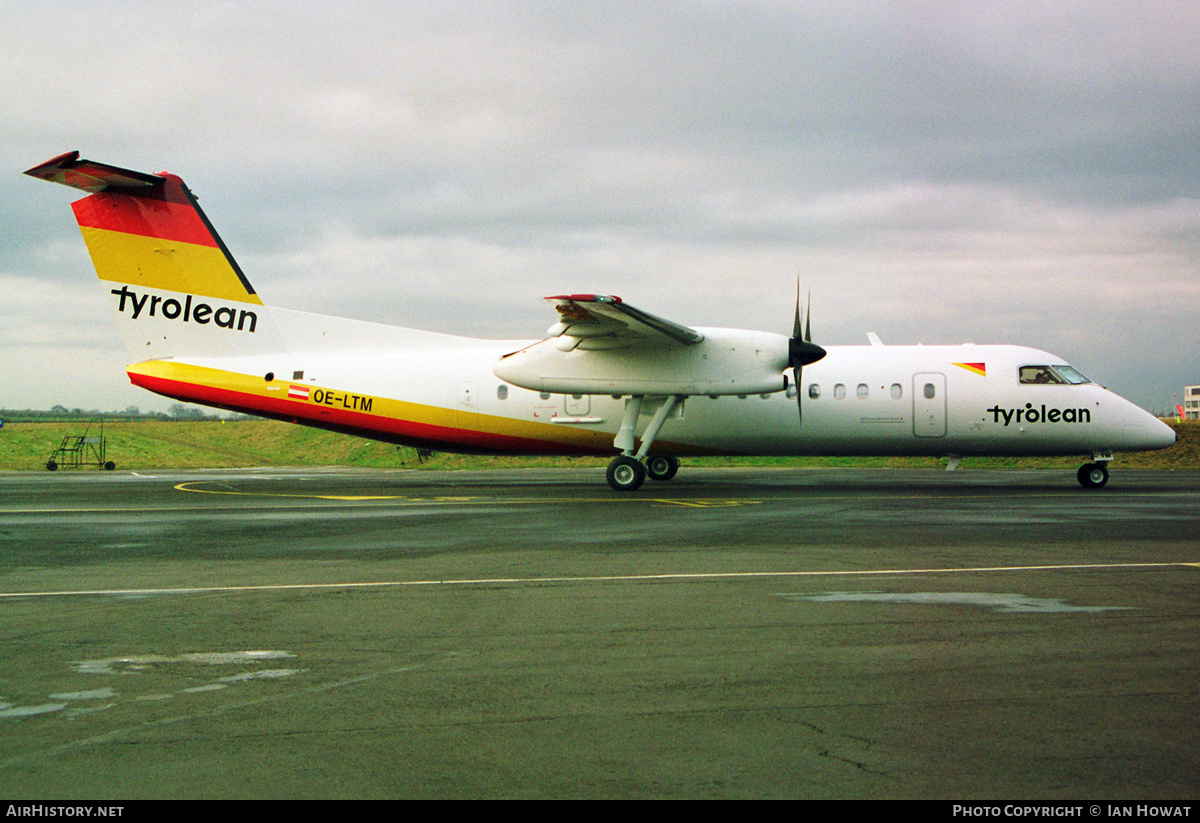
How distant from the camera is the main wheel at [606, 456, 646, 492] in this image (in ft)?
69.6

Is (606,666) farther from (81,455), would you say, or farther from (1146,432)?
(81,455)

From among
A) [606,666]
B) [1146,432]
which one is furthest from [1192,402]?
[606,666]

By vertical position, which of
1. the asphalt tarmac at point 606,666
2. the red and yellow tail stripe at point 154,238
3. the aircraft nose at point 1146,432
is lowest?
the asphalt tarmac at point 606,666

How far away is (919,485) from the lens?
77.4ft

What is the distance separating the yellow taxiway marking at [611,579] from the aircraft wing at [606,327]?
10739 mm

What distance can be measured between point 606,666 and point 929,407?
18483 millimetres

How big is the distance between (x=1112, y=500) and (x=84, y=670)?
18445 mm

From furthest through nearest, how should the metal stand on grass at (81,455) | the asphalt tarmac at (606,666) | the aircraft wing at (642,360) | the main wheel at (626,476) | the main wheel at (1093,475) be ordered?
the metal stand on grass at (81,455) < the main wheel at (1093,475) < the main wheel at (626,476) < the aircraft wing at (642,360) < the asphalt tarmac at (606,666)

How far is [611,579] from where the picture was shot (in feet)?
28.0

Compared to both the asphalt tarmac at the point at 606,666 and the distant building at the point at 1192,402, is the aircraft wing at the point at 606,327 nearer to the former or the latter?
the asphalt tarmac at the point at 606,666

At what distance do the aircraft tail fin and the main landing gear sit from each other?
30.4 feet

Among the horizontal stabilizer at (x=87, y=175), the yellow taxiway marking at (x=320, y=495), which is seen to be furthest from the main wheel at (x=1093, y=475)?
the horizontal stabilizer at (x=87, y=175)

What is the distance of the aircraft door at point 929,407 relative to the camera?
21.9m
